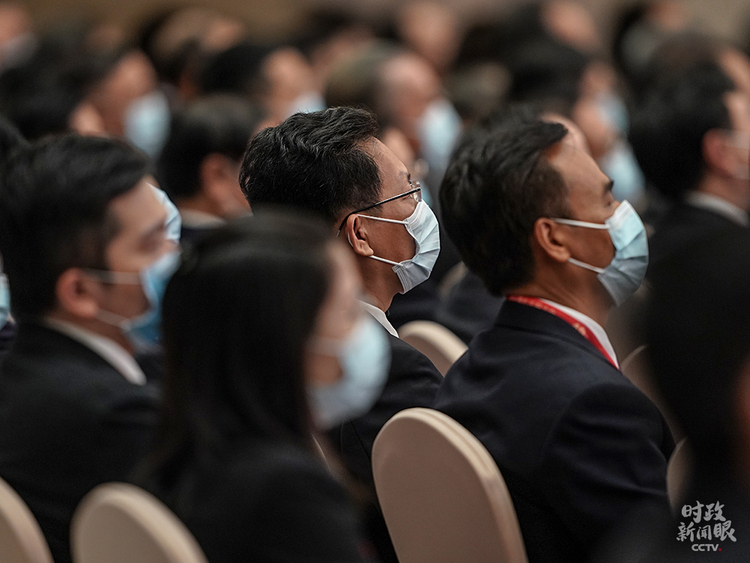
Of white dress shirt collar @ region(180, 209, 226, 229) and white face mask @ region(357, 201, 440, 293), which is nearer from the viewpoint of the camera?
white face mask @ region(357, 201, 440, 293)

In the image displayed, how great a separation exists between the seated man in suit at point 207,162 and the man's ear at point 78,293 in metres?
1.68

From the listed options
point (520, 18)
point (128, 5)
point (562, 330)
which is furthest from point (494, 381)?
point (128, 5)

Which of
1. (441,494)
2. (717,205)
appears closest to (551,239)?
(441,494)

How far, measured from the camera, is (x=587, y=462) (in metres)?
1.68

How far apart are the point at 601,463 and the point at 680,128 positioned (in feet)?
6.65

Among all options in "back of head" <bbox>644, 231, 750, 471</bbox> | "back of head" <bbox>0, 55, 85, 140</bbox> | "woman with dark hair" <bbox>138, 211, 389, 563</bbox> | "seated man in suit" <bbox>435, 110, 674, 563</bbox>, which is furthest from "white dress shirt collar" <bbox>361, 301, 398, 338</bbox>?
"back of head" <bbox>0, 55, 85, 140</bbox>

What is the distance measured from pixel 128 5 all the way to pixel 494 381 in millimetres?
8203

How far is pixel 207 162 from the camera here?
11.7 ft

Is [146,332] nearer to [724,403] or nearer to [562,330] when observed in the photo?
[562,330]

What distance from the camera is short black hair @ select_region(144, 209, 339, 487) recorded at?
4.25 feet

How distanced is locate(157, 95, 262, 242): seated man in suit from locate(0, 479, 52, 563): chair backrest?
2119mm

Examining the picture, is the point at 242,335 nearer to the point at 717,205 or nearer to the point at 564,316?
the point at 564,316

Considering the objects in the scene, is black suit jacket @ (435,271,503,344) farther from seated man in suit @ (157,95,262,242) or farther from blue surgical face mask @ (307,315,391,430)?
blue surgical face mask @ (307,315,391,430)

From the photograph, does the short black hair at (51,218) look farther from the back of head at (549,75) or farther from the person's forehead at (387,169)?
the back of head at (549,75)
